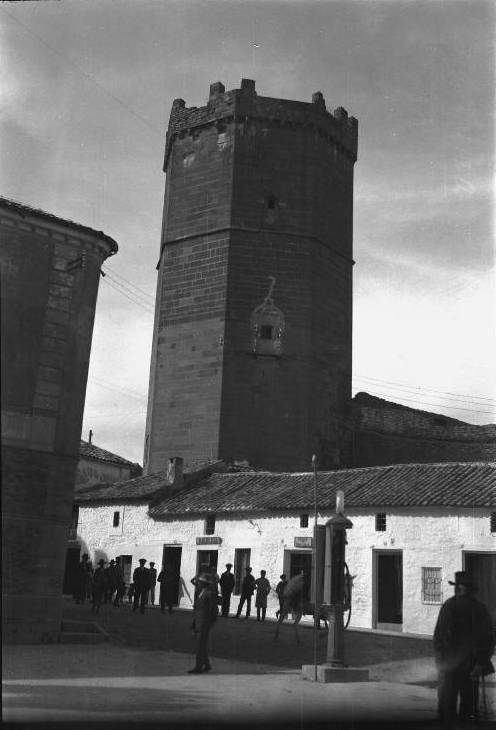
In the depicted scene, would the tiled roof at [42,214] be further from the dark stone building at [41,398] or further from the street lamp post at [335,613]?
the street lamp post at [335,613]

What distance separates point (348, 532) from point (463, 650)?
1444cm

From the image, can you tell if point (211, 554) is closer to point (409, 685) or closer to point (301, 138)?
point (409, 685)

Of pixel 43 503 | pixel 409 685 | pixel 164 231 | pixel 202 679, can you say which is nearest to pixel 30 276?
pixel 43 503

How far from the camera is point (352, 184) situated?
35781mm

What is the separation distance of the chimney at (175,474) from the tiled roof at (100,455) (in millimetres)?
14800

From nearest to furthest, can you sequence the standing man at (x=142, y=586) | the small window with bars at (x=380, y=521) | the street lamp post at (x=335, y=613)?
the street lamp post at (x=335, y=613) < the standing man at (x=142, y=586) < the small window with bars at (x=380, y=521)

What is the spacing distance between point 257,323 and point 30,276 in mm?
17250

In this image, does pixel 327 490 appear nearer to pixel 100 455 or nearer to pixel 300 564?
pixel 300 564

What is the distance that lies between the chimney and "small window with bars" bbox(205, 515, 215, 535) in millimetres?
2654

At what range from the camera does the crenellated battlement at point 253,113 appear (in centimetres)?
3359

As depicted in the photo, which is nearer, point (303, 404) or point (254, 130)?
point (303, 404)

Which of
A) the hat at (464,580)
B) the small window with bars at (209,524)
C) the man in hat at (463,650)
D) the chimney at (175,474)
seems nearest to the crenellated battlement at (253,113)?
the chimney at (175,474)

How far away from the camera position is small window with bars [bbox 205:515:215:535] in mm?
25594

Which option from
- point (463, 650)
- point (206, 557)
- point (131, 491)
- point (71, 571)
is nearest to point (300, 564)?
point (206, 557)
